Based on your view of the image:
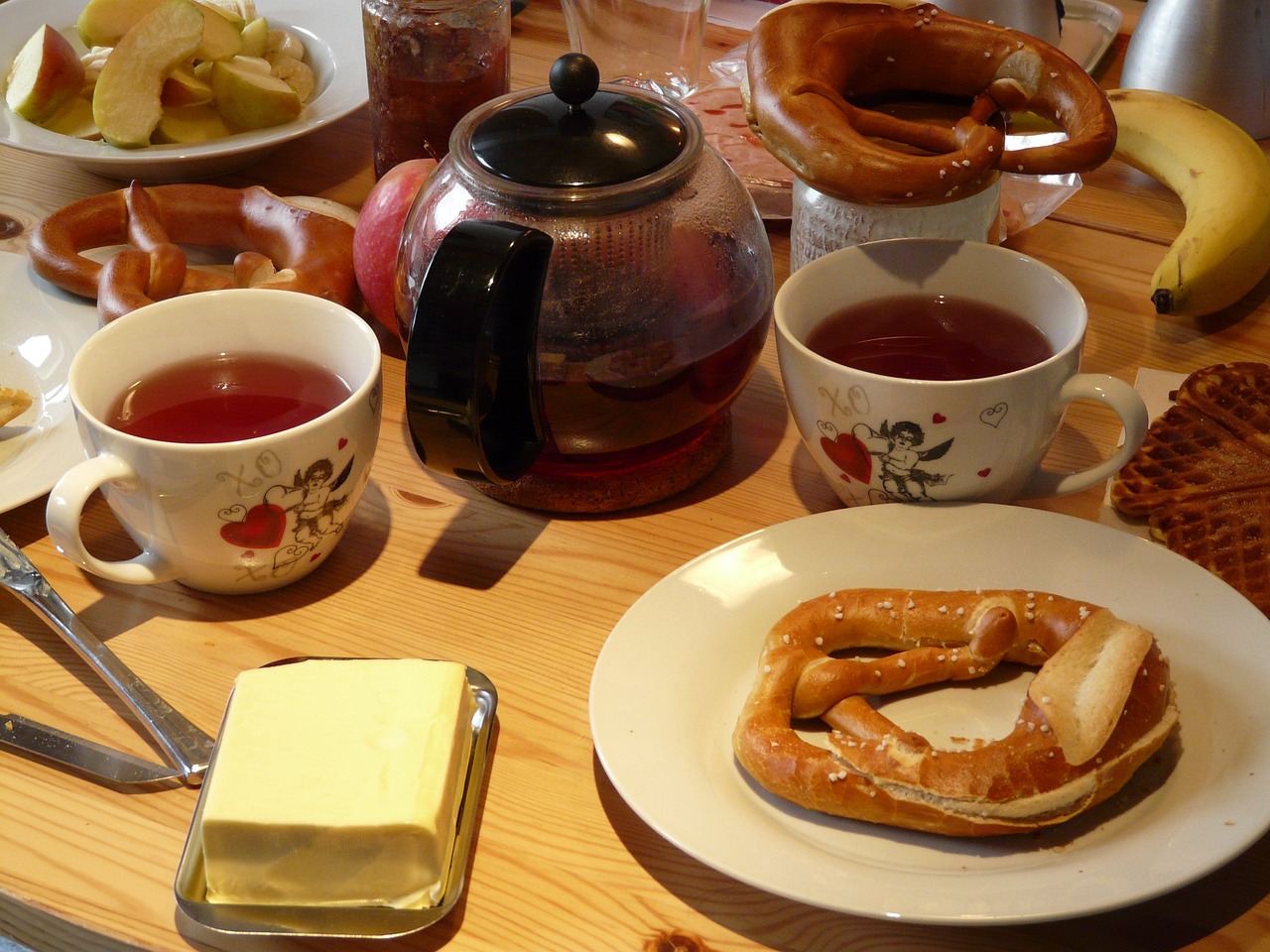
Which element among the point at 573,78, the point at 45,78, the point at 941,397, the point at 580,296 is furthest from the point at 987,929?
the point at 45,78

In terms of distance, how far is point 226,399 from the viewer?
0.71 meters

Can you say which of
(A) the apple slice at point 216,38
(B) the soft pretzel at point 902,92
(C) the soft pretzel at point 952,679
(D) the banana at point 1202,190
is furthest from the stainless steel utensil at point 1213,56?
(A) the apple slice at point 216,38

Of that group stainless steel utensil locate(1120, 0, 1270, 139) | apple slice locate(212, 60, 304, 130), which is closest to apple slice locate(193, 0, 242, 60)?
apple slice locate(212, 60, 304, 130)

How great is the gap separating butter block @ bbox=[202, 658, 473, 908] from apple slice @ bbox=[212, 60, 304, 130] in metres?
0.70

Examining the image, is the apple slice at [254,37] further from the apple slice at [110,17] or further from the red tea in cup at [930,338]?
the red tea in cup at [930,338]

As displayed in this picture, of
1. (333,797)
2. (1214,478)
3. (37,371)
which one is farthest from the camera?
(37,371)

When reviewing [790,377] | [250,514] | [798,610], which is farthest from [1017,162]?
[250,514]

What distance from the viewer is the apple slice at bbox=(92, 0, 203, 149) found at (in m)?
1.03

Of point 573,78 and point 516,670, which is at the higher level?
point 573,78

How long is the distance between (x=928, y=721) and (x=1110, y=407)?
22 cm

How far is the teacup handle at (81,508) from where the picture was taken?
602mm

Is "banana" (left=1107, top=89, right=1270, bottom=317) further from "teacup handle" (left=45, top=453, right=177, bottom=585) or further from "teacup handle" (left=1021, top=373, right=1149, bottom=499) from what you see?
"teacup handle" (left=45, top=453, right=177, bottom=585)

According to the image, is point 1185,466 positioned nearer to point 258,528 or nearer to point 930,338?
point 930,338

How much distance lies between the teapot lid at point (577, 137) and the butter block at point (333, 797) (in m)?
0.30
